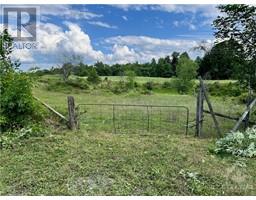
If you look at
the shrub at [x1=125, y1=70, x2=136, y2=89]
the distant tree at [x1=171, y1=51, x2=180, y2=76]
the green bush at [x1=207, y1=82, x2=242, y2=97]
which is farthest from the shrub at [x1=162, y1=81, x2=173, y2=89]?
the green bush at [x1=207, y1=82, x2=242, y2=97]

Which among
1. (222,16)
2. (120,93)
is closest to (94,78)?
(120,93)

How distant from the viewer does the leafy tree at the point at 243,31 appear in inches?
287

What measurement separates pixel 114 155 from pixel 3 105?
2.52 metres

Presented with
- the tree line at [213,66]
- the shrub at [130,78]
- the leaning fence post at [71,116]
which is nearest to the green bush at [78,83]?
the tree line at [213,66]

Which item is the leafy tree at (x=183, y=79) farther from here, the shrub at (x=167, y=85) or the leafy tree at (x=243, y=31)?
the leafy tree at (x=243, y=31)

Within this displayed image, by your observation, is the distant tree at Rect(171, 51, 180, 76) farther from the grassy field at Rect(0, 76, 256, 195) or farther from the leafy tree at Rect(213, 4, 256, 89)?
the grassy field at Rect(0, 76, 256, 195)

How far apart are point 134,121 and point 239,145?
3511 mm

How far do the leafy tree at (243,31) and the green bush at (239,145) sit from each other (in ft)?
7.63

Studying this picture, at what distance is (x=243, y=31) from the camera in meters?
7.45

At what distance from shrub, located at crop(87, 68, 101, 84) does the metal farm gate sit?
2383 millimetres

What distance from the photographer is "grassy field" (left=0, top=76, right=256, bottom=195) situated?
394 cm

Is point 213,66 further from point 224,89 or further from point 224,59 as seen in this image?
point 224,89

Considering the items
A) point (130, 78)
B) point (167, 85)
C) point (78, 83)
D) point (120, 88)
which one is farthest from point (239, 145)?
point (167, 85)
